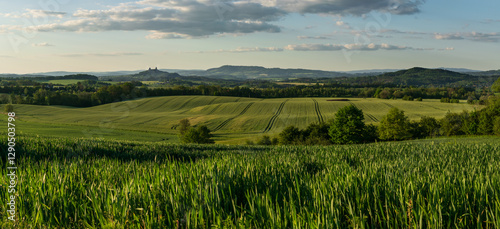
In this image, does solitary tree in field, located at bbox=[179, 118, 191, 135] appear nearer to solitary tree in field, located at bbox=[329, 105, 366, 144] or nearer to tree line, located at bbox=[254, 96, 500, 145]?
tree line, located at bbox=[254, 96, 500, 145]

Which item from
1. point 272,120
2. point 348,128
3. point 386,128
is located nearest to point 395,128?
point 386,128

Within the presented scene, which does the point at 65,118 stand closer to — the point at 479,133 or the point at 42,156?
the point at 42,156

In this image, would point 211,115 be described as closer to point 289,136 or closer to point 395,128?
point 289,136

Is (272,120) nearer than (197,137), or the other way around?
(197,137)

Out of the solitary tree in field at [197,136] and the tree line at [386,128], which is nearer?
the tree line at [386,128]

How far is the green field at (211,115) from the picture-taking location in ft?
271

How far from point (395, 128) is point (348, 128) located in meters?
12.3

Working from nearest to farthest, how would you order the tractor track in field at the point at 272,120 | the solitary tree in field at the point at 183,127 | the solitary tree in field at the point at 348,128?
→ the solitary tree in field at the point at 348,128 < the solitary tree in field at the point at 183,127 < the tractor track in field at the point at 272,120

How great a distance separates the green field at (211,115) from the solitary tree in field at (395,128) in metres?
19.8

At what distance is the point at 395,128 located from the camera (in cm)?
6762

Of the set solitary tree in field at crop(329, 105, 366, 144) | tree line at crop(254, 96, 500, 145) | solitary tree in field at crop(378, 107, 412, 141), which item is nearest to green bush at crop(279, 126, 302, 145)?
tree line at crop(254, 96, 500, 145)

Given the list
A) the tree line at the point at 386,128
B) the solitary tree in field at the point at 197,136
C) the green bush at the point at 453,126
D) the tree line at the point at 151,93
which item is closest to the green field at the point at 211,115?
the solitary tree in field at the point at 197,136

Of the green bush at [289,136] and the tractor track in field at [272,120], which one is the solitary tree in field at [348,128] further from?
the tractor track in field at [272,120]

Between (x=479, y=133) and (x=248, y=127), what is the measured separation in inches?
2012
